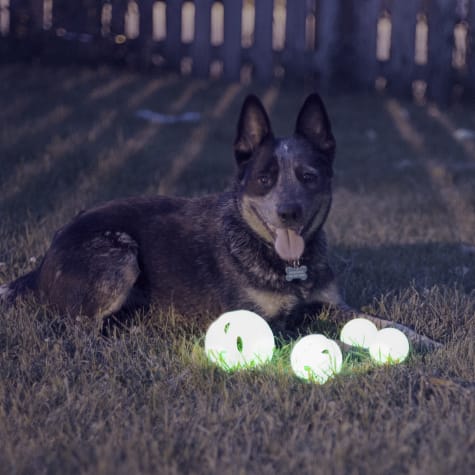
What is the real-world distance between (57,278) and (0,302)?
36cm

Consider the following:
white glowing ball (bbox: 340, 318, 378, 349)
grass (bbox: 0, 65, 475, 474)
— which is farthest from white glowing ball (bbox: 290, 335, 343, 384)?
white glowing ball (bbox: 340, 318, 378, 349)

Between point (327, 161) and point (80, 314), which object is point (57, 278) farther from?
point (327, 161)

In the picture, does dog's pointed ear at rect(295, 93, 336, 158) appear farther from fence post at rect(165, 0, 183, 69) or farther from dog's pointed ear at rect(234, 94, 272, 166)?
fence post at rect(165, 0, 183, 69)

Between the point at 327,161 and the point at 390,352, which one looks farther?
the point at 327,161

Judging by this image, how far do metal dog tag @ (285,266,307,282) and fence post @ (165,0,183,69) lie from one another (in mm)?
8255

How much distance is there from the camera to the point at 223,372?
363 centimetres

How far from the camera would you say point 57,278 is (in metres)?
4.38

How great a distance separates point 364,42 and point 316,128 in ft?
25.7

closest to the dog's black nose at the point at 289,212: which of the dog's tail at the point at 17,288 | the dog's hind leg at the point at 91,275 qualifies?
the dog's hind leg at the point at 91,275

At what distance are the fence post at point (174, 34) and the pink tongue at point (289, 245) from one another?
826cm

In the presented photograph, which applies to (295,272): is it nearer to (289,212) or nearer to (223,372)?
(289,212)

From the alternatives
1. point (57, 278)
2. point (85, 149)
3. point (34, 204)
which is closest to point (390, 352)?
point (57, 278)

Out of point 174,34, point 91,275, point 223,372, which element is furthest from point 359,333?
point 174,34

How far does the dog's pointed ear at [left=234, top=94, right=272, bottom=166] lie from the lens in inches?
170
